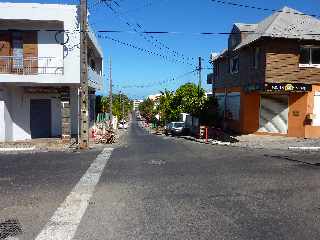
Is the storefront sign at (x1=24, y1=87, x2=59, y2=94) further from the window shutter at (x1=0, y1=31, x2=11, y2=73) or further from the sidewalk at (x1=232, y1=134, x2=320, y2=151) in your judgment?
the sidewalk at (x1=232, y1=134, x2=320, y2=151)

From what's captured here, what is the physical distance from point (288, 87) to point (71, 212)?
19906mm

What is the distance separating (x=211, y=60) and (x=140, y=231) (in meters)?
32.9

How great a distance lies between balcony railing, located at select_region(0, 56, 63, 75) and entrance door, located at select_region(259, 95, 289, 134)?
1343 centimetres

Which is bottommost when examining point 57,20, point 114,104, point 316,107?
point 316,107

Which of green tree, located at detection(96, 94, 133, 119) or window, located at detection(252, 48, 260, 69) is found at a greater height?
window, located at detection(252, 48, 260, 69)

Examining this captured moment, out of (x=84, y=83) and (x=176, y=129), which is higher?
(x=84, y=83)

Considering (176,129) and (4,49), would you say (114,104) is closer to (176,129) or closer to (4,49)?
(176,129)

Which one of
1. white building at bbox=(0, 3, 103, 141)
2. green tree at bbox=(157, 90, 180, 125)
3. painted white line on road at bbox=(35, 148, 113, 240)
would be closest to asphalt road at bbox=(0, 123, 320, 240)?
painted white line on road at bbox=(35, 148, 113, 240)

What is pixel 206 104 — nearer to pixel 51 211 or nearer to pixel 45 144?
pixel 45 144

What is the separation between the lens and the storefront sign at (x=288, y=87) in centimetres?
2556

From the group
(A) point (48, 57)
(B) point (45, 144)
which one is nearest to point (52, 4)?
(A) point (48, 57)

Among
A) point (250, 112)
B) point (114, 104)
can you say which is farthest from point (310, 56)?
point (114, 104)

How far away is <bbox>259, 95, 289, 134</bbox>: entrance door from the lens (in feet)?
88.5

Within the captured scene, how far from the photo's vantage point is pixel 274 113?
27344mm
